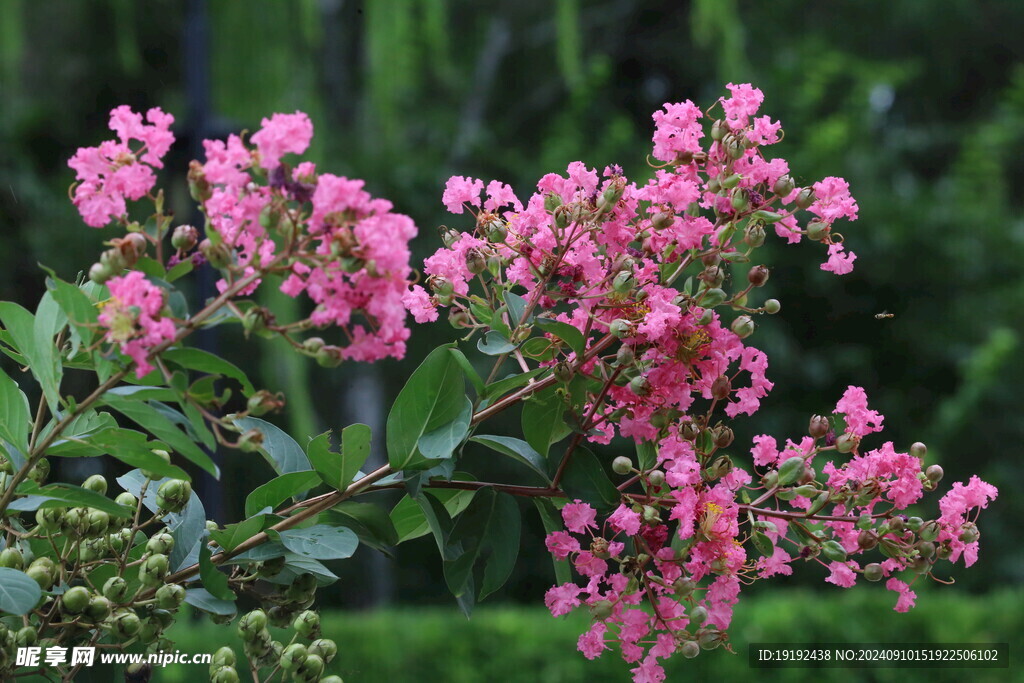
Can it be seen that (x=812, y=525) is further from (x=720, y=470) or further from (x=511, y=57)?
(x=511, y=57)

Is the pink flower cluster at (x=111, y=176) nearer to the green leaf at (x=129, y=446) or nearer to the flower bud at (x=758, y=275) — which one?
the green leaf at (x=129, y=446)

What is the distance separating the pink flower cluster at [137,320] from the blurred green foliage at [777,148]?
274 centimetres

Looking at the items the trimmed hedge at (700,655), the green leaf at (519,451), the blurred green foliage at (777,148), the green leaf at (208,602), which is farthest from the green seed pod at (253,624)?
the blurred green foliage at (777,148)

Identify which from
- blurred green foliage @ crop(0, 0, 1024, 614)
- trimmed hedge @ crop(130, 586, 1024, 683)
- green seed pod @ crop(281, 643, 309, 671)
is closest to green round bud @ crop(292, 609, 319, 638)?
green seed pod @ crop(281, 643, 309, 671)

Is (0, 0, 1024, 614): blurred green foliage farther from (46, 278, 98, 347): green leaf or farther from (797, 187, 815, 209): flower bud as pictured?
(46, 278, 98, 347): green leaf

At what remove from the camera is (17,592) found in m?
0.37

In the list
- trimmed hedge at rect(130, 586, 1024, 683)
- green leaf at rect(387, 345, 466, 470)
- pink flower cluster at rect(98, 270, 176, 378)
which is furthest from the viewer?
trimmed hedge at rect(130, 586, 1024, 683)

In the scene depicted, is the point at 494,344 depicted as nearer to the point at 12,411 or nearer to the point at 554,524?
the point at 554,524

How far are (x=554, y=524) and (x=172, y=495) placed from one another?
168 millimetres

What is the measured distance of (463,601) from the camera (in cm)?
46

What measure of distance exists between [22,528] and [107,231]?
85.0 inches

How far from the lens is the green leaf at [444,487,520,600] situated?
45 cm

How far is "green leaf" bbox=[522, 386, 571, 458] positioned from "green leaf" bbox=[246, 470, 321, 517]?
0.31 ft

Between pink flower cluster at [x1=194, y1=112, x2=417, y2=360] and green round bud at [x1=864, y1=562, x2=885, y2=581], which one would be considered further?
green round bud at [x1=864, y1=562, x2=885, y2=581]
